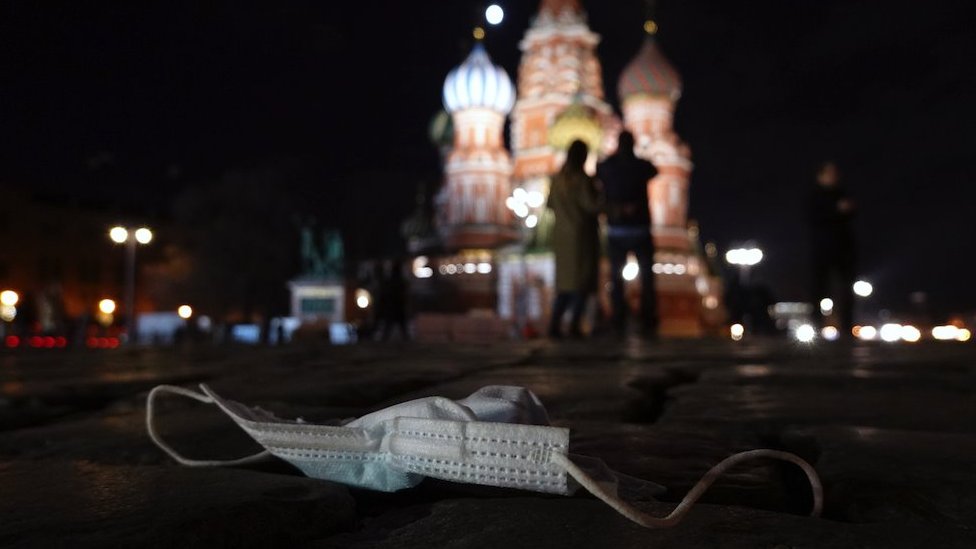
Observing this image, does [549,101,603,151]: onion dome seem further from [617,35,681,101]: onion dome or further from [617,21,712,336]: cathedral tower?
[617,35,681,101]: onion dome

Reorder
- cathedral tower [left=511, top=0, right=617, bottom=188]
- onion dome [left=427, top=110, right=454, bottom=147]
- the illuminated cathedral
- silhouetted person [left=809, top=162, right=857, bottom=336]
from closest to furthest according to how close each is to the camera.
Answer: silhouetted person [left=809, top=162, right=857, bottom=336], the illuminated cathedral, cathedral tower [left=511, top=0, right=617, bottom=188], onion dome [left=427, top=110, right=454, bottom=147]

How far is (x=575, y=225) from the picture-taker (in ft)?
22.4

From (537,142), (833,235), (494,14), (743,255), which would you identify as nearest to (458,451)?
(833,235)

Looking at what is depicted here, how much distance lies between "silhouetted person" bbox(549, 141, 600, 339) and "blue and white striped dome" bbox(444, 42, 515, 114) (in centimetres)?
3439

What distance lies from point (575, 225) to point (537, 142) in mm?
34315

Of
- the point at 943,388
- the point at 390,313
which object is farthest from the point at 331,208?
the point at 943,388

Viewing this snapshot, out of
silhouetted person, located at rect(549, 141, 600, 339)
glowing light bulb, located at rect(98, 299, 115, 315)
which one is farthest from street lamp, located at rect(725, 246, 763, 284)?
glowing light bulb, located at rect(98, 299, 115, 315)

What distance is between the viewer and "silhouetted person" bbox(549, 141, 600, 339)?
6.79 m

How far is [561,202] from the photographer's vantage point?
6887 millimetres

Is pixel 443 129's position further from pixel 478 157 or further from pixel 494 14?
pixel 478 157

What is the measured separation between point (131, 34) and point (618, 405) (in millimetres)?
20958

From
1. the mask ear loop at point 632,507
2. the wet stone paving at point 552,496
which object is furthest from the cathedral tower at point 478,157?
the mask ear loop at point 632,507

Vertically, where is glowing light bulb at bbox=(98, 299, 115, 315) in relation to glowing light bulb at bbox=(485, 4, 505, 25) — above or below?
below

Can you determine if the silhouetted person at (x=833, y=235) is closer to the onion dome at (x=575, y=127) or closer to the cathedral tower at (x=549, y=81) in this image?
the onion dome at (x=575, y=127)
